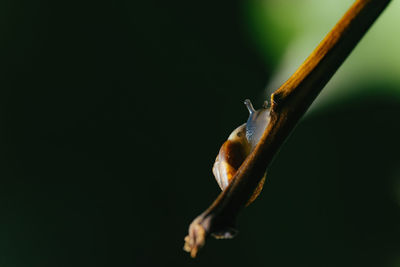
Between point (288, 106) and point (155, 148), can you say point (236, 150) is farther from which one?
point (155, 148)

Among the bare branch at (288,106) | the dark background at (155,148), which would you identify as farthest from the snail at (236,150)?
A: the dark background at (155,148)

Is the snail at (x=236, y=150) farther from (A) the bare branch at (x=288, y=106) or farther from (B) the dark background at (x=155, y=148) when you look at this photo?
(B) the dark background at (x=155, y=148)

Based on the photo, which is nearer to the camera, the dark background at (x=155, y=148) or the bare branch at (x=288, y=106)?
the bare branch at (x=288, y=106)

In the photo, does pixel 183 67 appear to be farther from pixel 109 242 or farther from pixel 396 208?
pixel 396 208

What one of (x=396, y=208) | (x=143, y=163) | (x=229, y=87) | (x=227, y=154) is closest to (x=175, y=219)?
(x=143, y=163)

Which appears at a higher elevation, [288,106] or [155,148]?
[155,148]

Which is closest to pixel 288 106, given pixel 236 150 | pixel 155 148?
pixel 236 150
